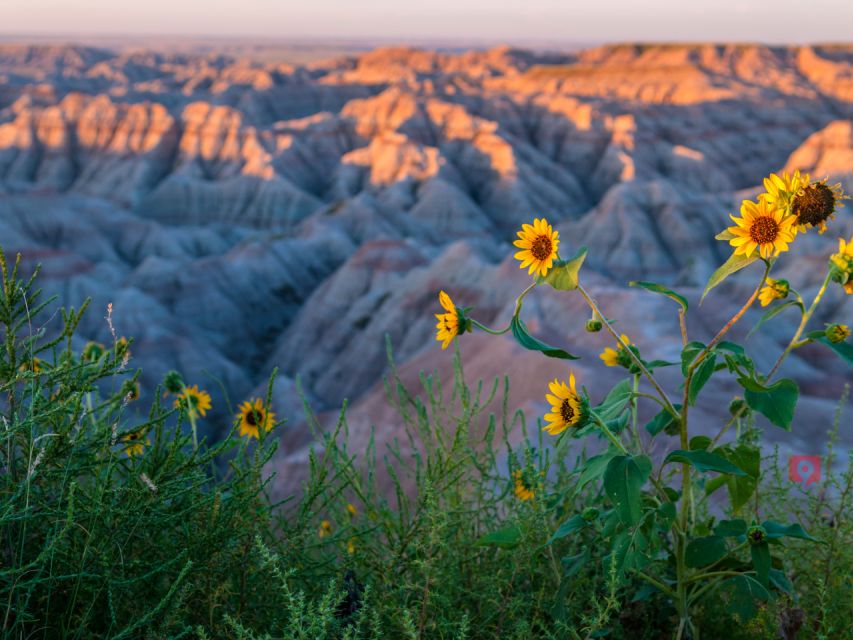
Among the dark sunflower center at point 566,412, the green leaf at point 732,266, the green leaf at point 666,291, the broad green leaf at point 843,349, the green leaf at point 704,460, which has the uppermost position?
the green leaf at point 732,266

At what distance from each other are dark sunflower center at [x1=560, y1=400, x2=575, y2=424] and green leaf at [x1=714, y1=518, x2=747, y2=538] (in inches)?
35.6

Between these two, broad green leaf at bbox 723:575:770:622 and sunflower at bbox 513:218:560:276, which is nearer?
sunflower at bbox 513:218:560:276

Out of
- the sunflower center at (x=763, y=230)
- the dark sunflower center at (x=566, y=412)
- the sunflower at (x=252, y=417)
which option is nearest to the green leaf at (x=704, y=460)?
the dark sunflower center at (x=566, y=412)

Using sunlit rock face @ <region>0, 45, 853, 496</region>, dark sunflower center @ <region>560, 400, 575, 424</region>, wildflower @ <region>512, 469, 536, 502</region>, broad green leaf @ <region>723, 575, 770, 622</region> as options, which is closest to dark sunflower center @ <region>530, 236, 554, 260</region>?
dark sunflower center @ <region>560, 400, 575, 424</region>

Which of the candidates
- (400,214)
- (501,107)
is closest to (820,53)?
(501,107)

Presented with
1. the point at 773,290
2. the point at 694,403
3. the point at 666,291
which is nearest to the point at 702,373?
the point at 694,403

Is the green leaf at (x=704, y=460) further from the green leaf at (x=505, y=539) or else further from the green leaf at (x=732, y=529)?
the green leaf at (x=505, y=539)

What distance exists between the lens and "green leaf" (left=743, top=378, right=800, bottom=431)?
2.70 m

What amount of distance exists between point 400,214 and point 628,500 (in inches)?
2529

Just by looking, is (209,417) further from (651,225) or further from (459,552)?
(651,225)

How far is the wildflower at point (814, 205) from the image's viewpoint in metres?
2.68

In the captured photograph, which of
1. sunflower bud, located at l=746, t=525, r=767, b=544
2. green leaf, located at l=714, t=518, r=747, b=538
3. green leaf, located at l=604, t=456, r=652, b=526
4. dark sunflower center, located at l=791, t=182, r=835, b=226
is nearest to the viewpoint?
green leaf, located at l=604, t=456, r=652, b=526

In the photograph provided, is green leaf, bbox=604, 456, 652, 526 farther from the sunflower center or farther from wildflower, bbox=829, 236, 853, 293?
wildflower, bbox=829, 236, 853, 293

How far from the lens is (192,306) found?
162 ft
